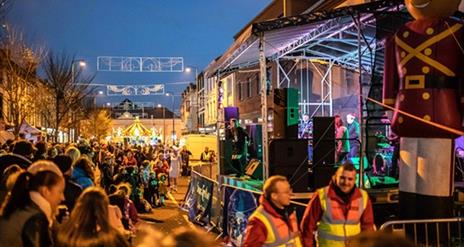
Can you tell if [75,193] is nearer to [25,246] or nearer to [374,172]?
[25,246]

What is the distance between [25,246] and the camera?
3.88m

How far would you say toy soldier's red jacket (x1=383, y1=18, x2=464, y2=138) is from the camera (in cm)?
712

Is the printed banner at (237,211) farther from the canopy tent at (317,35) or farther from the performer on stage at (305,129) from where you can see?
the performer on stage at (305,129)

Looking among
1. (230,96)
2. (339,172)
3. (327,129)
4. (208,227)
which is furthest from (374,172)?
(230,96)

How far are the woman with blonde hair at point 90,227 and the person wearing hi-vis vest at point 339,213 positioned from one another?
215 cm

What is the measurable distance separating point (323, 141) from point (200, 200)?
393cm

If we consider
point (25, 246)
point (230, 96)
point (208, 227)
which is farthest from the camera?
point (230, 96)

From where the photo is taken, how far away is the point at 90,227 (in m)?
3.74

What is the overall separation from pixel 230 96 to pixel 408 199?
38.6 m

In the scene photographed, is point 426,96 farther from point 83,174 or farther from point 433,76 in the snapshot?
point 83,174

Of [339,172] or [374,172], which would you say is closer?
[339,172]

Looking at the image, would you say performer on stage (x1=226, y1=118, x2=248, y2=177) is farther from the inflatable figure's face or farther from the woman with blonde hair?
the woman with blonde hair

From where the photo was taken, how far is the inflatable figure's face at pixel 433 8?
23.6ft

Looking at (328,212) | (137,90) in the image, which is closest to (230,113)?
(328,212)
